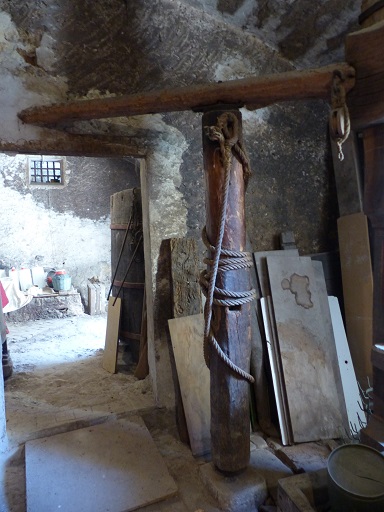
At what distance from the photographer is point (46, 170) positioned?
23.3 ft

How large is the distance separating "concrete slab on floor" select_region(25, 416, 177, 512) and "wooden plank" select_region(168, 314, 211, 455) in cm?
27

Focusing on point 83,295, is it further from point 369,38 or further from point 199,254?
point 369,38

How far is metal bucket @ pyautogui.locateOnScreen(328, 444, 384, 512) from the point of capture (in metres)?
1.19

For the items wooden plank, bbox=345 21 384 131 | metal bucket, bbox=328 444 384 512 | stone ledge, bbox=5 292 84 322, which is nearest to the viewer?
metal bucket, bbox=328 444 384 512

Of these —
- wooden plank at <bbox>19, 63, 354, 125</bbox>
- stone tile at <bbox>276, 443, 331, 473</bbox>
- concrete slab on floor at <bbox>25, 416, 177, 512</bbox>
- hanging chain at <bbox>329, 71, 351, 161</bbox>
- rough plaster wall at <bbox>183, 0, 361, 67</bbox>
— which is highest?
rough plaster wall at <bbox>183, 0, 361, 67</bbox>

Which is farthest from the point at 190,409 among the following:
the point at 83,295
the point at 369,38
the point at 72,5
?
the point at 83,295

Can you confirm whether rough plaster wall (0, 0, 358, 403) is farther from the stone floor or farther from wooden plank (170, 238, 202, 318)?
the stone floor

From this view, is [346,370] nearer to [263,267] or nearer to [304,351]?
[304,351]

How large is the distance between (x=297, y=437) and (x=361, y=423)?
0.43 m

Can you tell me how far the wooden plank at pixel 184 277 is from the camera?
90.2 inches

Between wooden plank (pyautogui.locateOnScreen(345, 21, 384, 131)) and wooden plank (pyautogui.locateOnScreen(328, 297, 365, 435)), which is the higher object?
wooden plank (pyautogui.locateOnScreen(345, 21, 384, 131))

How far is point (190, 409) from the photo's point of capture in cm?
217

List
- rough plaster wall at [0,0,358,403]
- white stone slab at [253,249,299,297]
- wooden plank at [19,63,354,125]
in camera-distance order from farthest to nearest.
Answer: white stone slab at [253,249,299,297], rough plaster wall at [0,0,358,403], wooden plank at [19,63,354,125]

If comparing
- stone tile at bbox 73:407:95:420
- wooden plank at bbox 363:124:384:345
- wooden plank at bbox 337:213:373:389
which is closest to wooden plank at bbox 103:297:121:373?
stone tile at bbox 73:407:95:420
